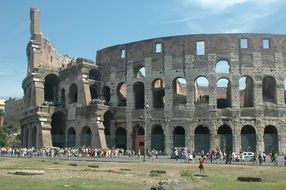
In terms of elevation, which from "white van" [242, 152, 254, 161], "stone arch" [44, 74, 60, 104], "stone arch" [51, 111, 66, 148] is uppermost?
"stone arch" [44, 74, 60, 104]

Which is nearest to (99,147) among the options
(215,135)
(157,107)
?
(157,107)

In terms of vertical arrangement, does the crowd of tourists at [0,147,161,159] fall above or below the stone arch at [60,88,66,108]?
below

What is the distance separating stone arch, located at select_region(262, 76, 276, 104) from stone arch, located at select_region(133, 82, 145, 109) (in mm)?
13936

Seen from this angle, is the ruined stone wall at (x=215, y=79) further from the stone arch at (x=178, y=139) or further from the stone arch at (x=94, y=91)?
the stone arch at (x=94, y=91)

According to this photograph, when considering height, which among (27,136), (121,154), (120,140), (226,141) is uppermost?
(27,136)

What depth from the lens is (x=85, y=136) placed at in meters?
54.6

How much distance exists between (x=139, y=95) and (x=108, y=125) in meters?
5.11

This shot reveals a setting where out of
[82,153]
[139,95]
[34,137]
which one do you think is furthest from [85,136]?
[139,95]

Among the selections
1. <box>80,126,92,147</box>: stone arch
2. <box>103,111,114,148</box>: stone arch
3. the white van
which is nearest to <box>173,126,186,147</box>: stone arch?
<box>103,111,114,148</box>: stone arch

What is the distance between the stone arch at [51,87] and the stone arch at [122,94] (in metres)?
9.01

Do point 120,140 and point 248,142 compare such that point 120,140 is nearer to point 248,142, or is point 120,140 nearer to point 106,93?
point 106,93

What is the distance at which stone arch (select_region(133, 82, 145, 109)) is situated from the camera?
55.2 meters

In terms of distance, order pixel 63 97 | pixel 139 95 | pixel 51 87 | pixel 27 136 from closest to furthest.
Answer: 1. pixel 139 95
2. pixel 27 136
3. pixel 63 97
4. pixel 51 87

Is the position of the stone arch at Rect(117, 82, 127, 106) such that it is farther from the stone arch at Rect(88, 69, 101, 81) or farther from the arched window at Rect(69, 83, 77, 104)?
the arched window at Rect(69, 83, 77, 104)
